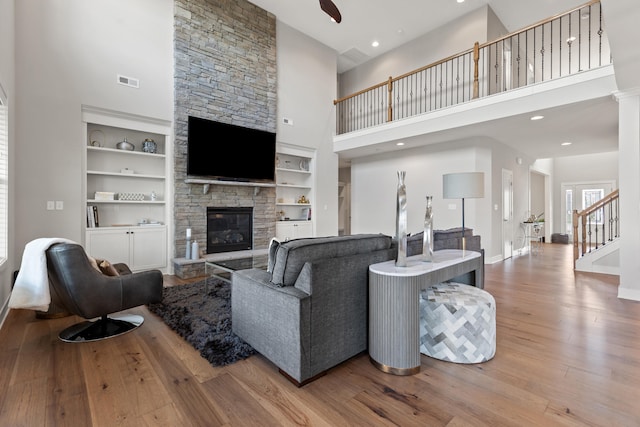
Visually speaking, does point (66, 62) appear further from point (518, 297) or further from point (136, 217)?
point (518, 297)

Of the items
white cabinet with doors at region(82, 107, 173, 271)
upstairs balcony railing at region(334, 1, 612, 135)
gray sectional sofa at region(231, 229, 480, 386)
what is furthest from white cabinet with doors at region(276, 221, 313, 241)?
gray sectional sofa at region(231, 229, 480, 386)

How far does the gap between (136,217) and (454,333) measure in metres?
4.92

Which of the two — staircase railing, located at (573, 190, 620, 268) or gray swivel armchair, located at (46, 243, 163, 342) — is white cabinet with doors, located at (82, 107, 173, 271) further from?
staircase railing, located at (573, 190, 620, 268)

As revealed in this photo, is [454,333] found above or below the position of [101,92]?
below

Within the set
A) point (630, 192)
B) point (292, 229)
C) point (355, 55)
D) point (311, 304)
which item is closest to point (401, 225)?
point (311, 304)

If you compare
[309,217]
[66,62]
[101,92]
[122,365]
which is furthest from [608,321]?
[66,62]

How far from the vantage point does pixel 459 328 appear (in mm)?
2160

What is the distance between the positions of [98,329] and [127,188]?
2.85m

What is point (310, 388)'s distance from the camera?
1.87 m

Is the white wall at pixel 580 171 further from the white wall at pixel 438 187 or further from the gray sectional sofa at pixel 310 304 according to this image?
the gray sectional sofa at pixel 310 304

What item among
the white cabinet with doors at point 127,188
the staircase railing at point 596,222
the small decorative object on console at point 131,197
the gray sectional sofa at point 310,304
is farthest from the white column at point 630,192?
the small decorative object on console at point 131,197

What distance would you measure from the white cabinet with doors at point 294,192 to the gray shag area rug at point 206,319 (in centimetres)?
278

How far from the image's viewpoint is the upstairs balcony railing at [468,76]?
6125mm

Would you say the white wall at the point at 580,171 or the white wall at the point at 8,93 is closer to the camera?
the white wall at the point at 8,93
